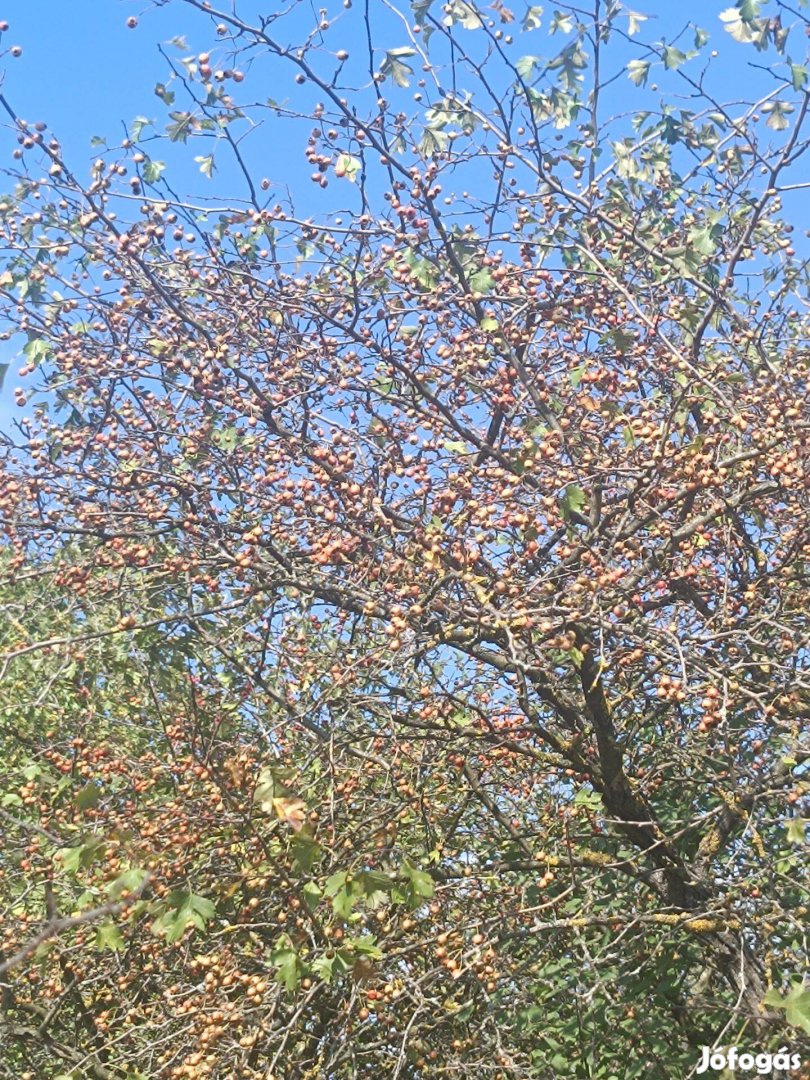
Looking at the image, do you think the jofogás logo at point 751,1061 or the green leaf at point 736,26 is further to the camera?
the green leaf at point 736,26

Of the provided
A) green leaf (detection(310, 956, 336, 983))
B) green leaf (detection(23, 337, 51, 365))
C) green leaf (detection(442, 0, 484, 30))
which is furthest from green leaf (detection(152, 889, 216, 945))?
green leaf (detection(442, 0, 484, 30))

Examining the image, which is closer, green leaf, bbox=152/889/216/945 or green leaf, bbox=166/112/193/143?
green leaf, bbox=152/889/216/945

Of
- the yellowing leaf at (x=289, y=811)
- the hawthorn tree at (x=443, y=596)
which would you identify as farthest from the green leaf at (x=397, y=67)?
the yellowing leaf at (x=289, y=811)

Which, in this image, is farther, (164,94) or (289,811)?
(164,94)

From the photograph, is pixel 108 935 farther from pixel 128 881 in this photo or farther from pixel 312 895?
pixel 312 895

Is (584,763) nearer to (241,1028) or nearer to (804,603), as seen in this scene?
(804,603)

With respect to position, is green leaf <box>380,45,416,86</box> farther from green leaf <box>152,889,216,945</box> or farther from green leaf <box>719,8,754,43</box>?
green leaf <box>152,889,216,945</box>

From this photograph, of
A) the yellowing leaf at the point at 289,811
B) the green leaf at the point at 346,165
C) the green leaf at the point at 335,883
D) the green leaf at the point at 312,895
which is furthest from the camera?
the green leaf at the point at 346,165

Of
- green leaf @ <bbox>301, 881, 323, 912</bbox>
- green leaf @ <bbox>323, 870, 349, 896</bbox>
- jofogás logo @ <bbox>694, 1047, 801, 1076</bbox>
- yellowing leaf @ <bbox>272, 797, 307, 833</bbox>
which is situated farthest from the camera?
jofogás logo @ <bbox>694, 1047, 801, 1076</bbox>

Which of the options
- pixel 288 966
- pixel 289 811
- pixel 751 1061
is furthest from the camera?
pixel 751 1061

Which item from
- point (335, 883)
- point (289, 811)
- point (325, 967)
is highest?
point (289, 811)

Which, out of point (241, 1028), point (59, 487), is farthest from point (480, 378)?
point (241, 1028)

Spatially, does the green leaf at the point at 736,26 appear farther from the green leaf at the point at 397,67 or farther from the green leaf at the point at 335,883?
the green leaf at the point at 335,883

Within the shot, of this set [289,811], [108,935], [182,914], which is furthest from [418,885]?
[108,935]
